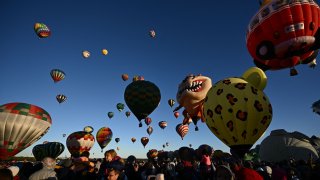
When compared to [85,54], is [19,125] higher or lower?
lower

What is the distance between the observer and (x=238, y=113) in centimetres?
914

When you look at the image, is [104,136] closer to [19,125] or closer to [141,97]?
[141,97]

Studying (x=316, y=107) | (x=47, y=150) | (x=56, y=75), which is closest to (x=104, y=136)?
(x=47, y=150)

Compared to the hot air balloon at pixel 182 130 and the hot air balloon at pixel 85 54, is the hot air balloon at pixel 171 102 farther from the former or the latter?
the hot air balloon at pixel 85 54

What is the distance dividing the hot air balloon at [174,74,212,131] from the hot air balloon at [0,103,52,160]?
9.05m

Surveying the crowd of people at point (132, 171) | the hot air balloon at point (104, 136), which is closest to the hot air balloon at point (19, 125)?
the crowd of people at point (132, 171)

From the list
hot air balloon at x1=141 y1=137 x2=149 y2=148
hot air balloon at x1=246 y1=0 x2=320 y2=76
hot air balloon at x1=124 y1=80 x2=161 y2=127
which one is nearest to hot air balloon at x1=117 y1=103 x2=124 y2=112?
hot air balloon at x1=141 y1=137 x2=149 y2=148

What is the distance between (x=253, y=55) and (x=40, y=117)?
43.4ft

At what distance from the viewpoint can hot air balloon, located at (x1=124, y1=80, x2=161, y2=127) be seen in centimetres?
1842

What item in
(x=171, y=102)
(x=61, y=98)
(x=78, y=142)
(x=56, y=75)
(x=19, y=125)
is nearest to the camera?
(x=19, y=125)

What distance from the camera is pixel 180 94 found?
15.9m

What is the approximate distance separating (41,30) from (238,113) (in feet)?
78.9

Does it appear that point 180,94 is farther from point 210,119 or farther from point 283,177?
point 283,177

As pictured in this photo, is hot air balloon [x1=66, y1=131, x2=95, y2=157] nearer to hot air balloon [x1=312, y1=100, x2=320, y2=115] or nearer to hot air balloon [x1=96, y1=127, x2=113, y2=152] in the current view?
hot air balloon [x1=96, y1=127, x2=113, y2=152]
